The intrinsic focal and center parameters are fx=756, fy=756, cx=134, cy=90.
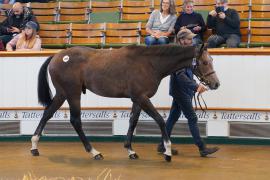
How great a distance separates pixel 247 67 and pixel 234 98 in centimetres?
59

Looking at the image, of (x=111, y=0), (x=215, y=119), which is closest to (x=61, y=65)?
(x=215, y=119)

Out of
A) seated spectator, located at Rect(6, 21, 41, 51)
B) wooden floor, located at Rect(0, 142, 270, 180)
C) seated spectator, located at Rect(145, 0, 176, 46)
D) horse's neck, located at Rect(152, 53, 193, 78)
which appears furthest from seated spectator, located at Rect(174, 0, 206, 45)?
→ horse's neck, located at Rect(152, 53, 193, 78)

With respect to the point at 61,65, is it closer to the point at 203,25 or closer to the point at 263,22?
the point at 203,25

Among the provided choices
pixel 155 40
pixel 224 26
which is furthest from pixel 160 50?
pixel 224 26

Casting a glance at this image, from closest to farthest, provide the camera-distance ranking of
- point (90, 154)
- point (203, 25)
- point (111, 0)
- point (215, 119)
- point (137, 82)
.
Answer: point (137, 82), point (90, 154), point (215, 119), point (203, 25), point (111, 0)

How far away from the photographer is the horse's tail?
12.5 m

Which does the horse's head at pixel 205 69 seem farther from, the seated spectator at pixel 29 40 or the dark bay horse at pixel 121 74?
the seated spectator at pixel 29 40

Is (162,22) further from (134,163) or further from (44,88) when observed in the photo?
(134,163)

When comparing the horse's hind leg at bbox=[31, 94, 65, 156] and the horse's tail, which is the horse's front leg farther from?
the horse's tail

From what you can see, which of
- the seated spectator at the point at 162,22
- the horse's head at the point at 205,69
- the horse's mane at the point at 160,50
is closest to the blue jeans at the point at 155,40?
the seated spectator at the point at 162,22

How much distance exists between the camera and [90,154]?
12.4m

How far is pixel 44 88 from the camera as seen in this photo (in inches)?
495

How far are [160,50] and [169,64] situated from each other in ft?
0.88

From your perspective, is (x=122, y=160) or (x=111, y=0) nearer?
(x=122, y=160)
